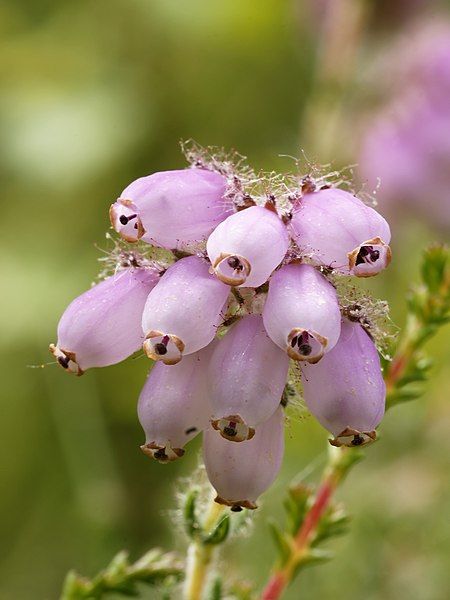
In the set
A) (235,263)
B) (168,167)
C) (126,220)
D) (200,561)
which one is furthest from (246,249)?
(168,167)

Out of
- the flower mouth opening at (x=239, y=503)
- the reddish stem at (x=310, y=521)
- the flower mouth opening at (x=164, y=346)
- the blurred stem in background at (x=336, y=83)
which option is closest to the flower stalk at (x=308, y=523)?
the reddish stem at (x=310, y=521)

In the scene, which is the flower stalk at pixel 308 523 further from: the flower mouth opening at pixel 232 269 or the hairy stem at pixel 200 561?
the flower mouth opening at pixel 232 269

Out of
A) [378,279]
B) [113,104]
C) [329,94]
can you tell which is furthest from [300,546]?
[113,104]

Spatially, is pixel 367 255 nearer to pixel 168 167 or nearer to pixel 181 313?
pixel 181 313

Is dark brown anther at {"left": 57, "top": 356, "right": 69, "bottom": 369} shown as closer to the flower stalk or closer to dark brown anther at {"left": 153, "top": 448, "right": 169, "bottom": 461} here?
dark brown anther at {"left": 153, "top": 448, "right": 169, "bottom": 461}

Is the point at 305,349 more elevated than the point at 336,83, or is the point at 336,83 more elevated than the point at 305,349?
the point at 305,349

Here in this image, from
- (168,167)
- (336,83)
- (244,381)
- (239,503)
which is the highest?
(244,381)

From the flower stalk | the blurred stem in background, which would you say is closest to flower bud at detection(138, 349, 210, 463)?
the flower stalk

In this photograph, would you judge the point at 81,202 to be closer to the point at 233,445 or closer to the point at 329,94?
the point at 329,94
